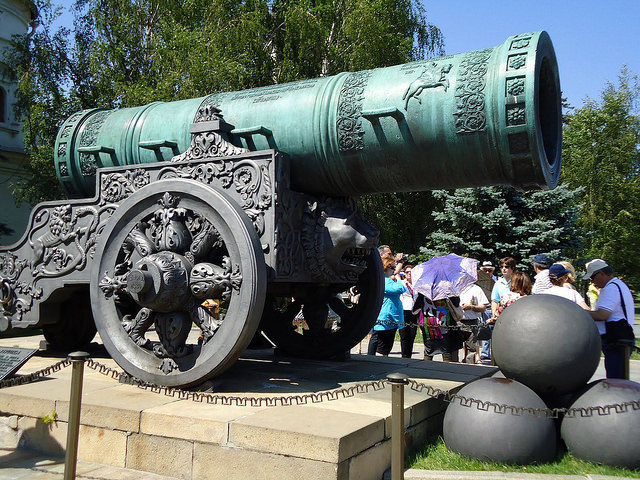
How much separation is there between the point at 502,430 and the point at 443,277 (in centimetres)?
434

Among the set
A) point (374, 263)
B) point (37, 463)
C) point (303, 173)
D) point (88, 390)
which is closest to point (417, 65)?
point (303, 173)

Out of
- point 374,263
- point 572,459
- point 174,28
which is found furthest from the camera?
point 174,28

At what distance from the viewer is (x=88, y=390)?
170 inches

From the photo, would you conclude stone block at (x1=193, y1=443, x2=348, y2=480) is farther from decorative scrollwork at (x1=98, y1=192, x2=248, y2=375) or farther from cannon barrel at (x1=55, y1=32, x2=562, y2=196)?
cannon barrel at (x1=55, y1=32, x2=562, y2=196)

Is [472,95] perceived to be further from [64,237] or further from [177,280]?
[64,237]

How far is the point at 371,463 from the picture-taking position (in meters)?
3.42

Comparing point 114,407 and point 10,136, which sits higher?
point 10,136

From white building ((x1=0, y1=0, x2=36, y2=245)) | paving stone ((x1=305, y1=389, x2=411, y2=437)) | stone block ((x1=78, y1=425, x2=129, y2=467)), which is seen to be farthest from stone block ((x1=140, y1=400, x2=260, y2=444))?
white building ((x1=0, y1=0, x2=36, y2=245))

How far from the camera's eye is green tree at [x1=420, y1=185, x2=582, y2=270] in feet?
49.6

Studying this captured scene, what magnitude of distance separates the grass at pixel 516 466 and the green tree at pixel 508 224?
11.6 meters

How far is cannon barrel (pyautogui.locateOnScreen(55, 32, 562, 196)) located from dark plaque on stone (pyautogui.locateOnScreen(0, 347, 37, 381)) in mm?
1809

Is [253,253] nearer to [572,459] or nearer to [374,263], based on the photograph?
[374,263]

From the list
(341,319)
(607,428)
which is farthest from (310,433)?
(341,319)

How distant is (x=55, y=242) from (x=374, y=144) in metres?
2.80
